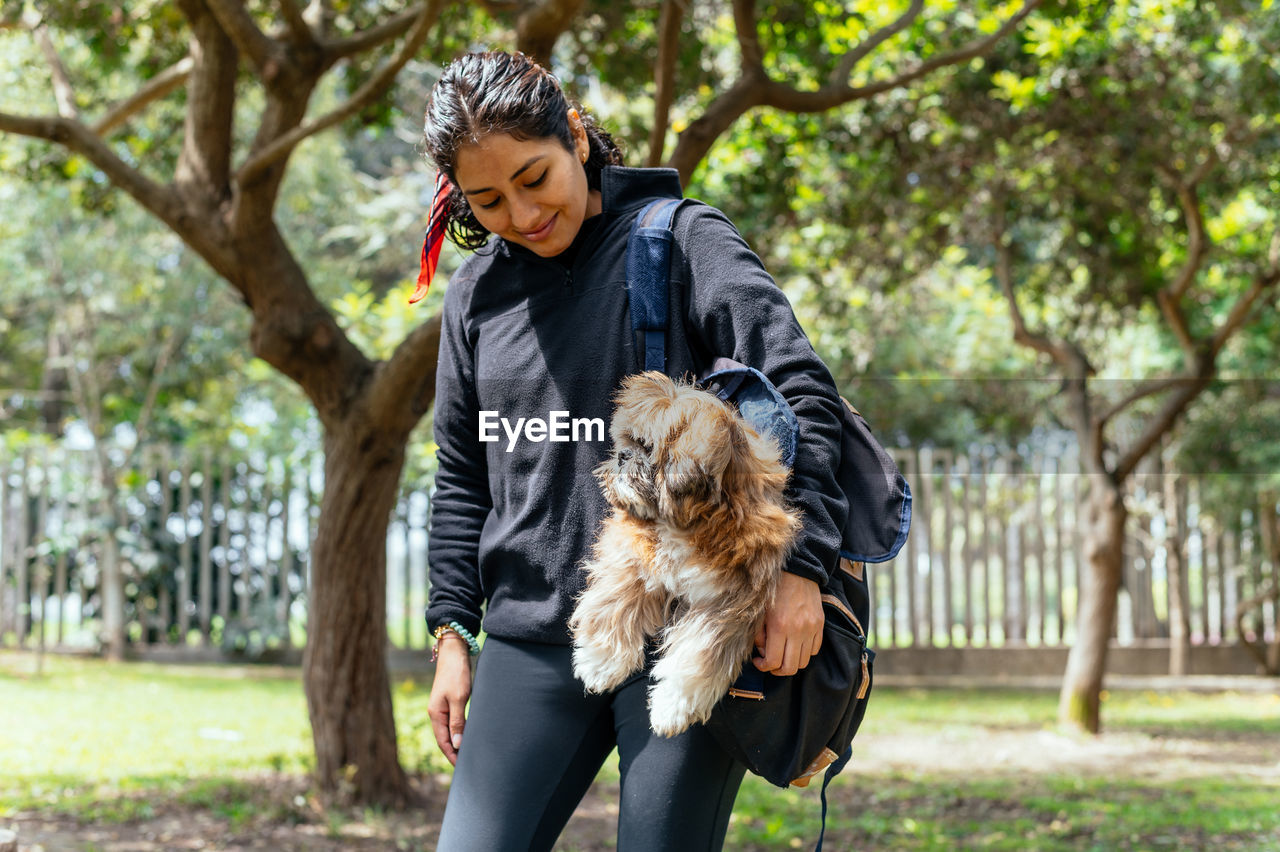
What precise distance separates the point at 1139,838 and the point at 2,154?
8.21 m

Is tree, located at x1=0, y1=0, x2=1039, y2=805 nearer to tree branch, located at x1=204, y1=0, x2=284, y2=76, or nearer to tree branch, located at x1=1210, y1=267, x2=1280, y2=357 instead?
tree branch, located at x1=204, y1=0, x2=284, y2=76

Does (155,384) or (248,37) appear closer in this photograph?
(248,37)

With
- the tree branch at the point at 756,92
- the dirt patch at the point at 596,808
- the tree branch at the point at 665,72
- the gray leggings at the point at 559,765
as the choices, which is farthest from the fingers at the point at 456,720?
the tree branch at the point at 756,92

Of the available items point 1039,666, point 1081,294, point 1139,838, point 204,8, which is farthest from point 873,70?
point 1039,666

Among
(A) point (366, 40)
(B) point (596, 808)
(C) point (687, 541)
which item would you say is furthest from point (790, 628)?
(A) point (366, 40)

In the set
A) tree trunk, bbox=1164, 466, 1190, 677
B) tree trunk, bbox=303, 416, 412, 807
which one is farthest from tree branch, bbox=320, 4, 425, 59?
tree trunk, bbox=1164, 466, 1190, 677

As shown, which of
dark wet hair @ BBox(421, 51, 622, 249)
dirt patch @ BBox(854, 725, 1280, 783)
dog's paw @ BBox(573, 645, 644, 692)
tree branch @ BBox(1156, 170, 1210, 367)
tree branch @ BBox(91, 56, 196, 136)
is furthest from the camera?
tree branch @ BBox(1156, 170, 1210, 367)

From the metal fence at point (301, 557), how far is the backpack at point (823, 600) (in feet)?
25.2

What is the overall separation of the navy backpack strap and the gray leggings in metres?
0.47

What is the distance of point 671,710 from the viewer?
148cm

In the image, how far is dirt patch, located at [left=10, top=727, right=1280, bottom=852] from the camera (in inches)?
172

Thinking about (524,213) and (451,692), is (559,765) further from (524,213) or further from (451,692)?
(524,213)

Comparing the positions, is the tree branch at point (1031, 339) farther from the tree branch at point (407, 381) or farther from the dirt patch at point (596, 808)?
the tree branch at point (407, 381)

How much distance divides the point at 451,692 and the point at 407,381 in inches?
106
